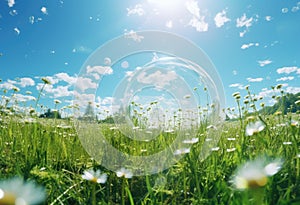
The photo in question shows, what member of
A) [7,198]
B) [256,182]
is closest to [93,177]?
[7,198]

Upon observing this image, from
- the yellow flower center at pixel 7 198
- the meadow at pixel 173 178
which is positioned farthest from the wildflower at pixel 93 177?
the yellow flower center at pixel 7 198

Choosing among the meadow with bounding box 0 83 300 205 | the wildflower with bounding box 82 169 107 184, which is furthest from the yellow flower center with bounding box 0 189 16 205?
the wildflower with bounding box 82 169 107 184

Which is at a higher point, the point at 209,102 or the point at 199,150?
the point at 209,102

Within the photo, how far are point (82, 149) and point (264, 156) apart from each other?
5.70ft

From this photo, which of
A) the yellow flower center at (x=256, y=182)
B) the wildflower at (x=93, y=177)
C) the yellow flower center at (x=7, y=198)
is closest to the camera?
the yellow flower center at (x=7, y=198)

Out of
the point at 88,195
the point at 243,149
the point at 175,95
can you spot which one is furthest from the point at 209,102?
the point at 88,195

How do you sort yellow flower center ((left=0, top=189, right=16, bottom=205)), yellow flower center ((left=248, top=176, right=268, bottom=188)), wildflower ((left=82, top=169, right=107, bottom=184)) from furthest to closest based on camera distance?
wildflower ((left=82, top=169, right=107, bottom=184)) < yellow flower center ((left=248, top=176, right=268, bottom=188)) < yellow flower center ((left=0, top=189, right=16, bottom=205))

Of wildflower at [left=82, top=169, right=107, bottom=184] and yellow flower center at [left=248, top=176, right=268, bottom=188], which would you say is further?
wildflower at [left=82, top=169, right=107, bottom=184]

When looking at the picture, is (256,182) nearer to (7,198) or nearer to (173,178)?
(7,198)

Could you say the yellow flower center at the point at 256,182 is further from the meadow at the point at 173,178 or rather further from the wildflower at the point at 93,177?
the wildflower at the point at 93,177

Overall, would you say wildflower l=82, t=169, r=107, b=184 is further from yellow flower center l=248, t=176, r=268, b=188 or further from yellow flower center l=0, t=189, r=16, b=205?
yellow flower center l=248, t=176, r=268, b=188

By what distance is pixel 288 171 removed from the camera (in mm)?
1603

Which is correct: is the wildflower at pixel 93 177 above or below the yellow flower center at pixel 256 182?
below

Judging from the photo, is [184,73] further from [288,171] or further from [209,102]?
[288,171]
